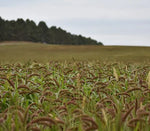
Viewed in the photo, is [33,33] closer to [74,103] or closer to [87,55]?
[87,55]

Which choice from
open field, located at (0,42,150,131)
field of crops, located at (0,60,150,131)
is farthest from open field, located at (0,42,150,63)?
field of crops, located at (0,60,150,131)

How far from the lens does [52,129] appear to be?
10.9 feet

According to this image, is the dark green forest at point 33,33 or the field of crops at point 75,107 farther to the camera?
the dark green forest at point 33,33

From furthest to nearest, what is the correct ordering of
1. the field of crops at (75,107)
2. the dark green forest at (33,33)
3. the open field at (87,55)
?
the dark green forest at (33,33) < the open field at (87,55) < the field of crops at (75,107)

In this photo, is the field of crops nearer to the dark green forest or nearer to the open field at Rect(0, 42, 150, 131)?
the open field at Rect(0, 42, 150, 131)

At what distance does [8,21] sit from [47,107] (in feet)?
345

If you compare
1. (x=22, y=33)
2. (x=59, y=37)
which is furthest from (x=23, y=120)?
(x=59, y=37)

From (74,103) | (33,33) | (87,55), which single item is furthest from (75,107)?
(33,33)

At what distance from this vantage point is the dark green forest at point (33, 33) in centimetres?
9926

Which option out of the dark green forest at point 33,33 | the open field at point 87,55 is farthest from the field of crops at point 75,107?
the dark green forest at point 33,33

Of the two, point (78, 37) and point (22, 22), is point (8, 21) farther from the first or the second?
point (78, 37)

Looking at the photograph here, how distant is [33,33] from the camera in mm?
106812

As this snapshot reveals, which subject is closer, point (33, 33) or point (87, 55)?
point (87, 55)

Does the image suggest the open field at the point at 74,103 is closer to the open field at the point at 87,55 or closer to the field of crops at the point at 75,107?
the field of crops at the point at 75,107
